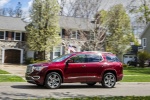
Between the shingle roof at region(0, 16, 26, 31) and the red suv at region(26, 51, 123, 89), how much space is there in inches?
1214

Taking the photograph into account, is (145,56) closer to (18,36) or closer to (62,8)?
(62,8)

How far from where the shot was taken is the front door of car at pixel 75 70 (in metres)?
14.6

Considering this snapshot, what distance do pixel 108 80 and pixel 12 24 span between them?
108ft

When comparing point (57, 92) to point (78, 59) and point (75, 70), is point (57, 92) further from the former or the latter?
point (78, 59)

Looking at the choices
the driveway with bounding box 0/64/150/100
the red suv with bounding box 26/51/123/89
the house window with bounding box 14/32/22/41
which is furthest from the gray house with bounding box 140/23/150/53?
the driveway with bounding box 0/64/150/100

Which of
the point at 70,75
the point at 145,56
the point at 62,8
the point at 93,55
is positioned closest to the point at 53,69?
the point at 70,75

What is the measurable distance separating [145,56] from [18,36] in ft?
63.5

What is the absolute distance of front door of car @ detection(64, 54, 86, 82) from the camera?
48.0ft

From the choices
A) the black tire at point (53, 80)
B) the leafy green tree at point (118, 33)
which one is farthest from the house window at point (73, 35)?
the black tire at point (53, 80)

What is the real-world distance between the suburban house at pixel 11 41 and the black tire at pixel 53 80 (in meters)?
30.4

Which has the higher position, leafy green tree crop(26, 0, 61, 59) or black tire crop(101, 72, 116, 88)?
leafy green tree crop(26, 0, 61, 59)

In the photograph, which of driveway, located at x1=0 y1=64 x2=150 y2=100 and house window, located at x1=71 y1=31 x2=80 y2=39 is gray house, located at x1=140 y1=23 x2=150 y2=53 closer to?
house window, located at x1=71 y1=31 x2=80 y2=39

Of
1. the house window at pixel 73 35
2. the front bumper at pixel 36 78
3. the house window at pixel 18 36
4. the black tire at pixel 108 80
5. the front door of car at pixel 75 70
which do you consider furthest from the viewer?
the house window at pixel 73 35

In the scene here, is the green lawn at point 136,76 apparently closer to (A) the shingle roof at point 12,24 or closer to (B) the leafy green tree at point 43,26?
(B) the leafy green tree at point 43,26
